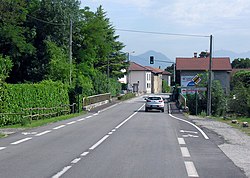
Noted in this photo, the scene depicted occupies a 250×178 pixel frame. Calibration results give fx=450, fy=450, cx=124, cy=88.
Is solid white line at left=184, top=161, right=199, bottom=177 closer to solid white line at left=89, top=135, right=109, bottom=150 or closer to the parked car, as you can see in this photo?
solid white line at left=89, top=135, right=109, bottom=150

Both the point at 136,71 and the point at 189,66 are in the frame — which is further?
the point at 136,71

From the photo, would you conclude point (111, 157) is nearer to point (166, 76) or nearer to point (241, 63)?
point (241, 63)


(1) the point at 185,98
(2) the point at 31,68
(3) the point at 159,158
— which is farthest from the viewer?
(2) the point at 31,68

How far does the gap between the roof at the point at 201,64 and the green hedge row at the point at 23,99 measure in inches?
1947

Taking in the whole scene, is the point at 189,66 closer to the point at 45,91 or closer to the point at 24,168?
the point at 45,91

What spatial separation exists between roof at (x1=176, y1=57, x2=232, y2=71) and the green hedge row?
162 feet

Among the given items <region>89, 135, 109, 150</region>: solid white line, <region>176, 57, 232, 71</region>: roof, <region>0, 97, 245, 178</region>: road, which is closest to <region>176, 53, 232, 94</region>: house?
<region>176, 57, 232, 71</region>: roof

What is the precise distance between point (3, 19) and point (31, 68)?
8.00 m

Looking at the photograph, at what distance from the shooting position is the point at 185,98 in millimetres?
48188

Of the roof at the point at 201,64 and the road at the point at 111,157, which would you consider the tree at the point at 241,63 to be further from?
the road at the point at 111,157

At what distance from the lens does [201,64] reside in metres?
83.6

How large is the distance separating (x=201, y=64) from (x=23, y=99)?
59.8 meters

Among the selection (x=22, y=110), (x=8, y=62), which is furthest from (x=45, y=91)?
(x=8, y=62)

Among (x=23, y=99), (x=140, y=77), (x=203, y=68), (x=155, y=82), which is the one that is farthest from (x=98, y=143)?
(x=155, y=82)
